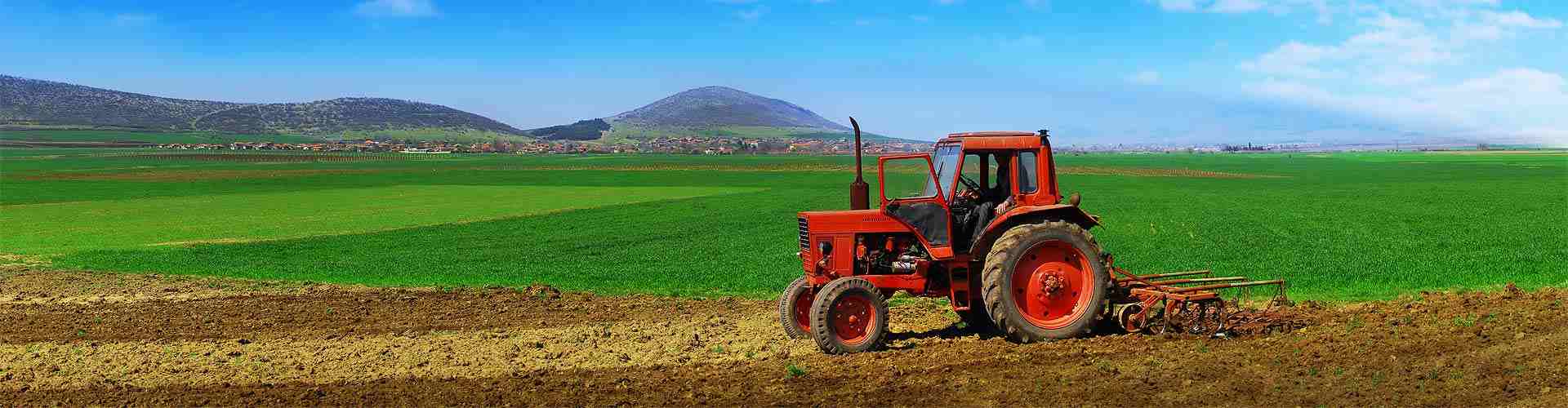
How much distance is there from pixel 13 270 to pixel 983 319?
17611 mm

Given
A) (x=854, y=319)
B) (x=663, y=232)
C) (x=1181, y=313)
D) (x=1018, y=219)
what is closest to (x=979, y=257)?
(x=1018, y=219)

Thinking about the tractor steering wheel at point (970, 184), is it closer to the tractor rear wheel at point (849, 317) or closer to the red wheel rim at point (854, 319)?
the tractor rear wheel at point (849, 317)

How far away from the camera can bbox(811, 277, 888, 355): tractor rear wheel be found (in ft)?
33.2

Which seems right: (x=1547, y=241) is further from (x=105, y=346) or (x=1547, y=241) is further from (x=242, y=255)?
(x=242, y=255)

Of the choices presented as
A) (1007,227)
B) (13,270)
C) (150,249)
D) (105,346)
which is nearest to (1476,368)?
(1007,227)

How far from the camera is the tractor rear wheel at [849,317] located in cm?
1011

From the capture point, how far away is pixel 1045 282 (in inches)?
415

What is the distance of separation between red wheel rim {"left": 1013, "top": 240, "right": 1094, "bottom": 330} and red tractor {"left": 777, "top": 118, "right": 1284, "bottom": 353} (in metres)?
0.01

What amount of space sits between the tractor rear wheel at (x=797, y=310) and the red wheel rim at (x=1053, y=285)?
A: 1.95 meters

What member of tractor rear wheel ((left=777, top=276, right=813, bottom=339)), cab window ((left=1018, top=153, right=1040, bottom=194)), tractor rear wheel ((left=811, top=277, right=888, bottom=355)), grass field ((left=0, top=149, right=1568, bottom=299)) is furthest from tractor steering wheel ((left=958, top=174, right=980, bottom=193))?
tractor rear wheel ((left=777, top=276, right=813, bottom=339))

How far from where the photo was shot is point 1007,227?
10.6 meters

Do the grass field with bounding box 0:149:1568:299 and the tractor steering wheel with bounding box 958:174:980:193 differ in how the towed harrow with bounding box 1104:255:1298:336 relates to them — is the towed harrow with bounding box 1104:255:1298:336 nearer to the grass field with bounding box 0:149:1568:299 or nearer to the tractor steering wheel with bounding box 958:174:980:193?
the tractor steering wheel with bounding box 958:174:980:193

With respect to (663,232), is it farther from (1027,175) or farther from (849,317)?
(1027,175)

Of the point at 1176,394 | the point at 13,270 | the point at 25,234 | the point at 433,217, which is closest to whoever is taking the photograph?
the point at 1176,394
